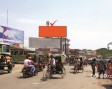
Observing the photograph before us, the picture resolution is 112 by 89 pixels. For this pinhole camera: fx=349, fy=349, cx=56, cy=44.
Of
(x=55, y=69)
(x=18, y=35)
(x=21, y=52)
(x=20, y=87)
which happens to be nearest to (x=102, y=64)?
(x=55, y=69)

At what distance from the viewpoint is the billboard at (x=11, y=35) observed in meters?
62.9

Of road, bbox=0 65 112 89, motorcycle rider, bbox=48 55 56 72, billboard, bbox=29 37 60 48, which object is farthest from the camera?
billboard, bbox=29 37 60 48

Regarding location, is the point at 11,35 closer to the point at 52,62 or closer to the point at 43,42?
the point at 52,62

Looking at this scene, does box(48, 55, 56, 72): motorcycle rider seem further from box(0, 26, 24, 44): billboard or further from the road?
box(0, 26, 24, 44): billboard

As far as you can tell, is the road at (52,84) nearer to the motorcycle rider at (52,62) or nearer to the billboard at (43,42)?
the motorcycle rider at (52,62)

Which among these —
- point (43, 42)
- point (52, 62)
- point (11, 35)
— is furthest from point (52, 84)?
point (43, 42)

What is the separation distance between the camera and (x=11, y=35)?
66.9 m

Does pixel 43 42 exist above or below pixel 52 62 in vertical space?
above

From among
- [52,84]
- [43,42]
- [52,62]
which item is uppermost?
[43,42]

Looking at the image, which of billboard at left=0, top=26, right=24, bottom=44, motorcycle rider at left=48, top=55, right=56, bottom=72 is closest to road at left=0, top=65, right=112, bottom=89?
motorcycle rider at left=48, top=55, right=56, bottom=72

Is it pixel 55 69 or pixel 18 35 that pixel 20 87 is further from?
pixel 18 35

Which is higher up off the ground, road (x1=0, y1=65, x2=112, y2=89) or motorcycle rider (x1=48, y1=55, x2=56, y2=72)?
motorcycle rider (x1=48, y1=55, x2=56, y2=72)

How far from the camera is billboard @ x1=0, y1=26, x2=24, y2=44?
62.9m

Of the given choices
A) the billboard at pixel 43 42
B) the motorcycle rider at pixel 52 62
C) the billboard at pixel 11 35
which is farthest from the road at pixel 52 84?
the billboard at pixel 43 42
